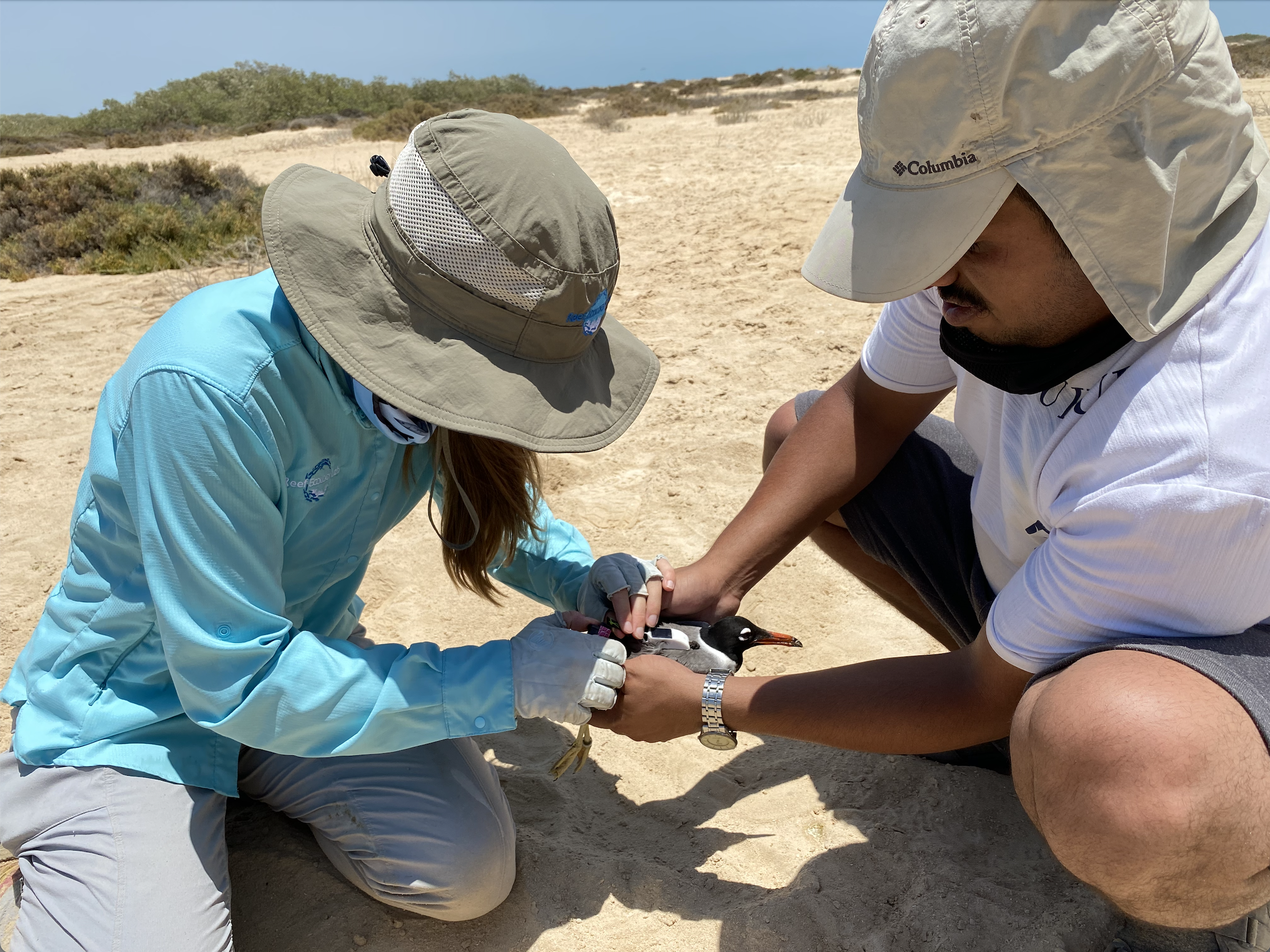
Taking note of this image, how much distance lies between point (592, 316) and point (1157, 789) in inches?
36.7

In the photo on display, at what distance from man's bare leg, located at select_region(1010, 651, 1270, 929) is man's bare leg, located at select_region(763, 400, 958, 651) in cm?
82

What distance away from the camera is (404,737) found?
148 centimetres

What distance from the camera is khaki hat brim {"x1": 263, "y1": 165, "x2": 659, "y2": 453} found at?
4.07 ft

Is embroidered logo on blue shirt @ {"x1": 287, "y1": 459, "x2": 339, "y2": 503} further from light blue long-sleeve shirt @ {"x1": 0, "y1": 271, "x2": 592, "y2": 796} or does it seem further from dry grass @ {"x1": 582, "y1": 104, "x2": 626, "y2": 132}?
dry grass @ {"x1": 582, "y1": 104, "x2": 626, "y2": 132}

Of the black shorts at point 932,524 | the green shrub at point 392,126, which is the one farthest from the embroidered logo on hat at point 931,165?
the green shrub at point 392,126

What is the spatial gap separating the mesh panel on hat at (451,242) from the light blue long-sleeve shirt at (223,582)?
0.91 feet

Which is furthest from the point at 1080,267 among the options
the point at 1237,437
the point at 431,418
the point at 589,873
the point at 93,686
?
the point at 93,686

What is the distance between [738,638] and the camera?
5.92 feet

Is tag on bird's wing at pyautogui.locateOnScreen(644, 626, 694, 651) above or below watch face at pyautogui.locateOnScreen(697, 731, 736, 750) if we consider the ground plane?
above

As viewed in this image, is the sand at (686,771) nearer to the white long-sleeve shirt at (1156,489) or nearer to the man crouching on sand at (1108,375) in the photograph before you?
the man crouching on sand at (1108,375)

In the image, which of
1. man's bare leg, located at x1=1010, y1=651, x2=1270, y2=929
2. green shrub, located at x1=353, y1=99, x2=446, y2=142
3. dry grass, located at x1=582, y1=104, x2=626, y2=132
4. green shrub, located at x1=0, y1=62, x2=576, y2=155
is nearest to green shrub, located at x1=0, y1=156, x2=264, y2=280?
man's bare leg, located at x1=1010, y1=651, x2=1270, y2=929

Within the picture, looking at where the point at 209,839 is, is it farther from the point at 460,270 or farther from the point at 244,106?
the point at 244,106

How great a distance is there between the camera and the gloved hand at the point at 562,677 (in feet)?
4.88

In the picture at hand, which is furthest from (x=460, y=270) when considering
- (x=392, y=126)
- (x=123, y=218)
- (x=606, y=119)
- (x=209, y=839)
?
(x=392, y=126)
